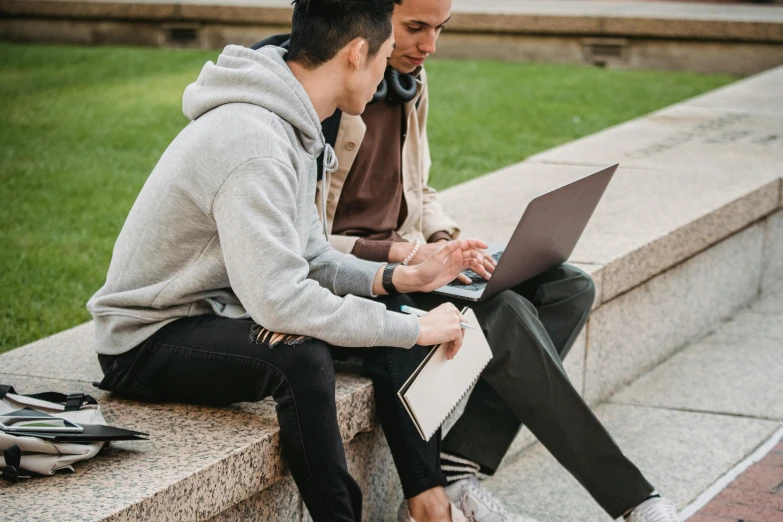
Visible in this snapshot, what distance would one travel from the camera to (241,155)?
2504 mm

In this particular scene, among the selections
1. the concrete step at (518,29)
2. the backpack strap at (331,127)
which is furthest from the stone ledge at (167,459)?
the concrete step at (518,29)

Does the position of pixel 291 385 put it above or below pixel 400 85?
below

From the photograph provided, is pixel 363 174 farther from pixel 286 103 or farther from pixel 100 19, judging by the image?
pixel 100 19

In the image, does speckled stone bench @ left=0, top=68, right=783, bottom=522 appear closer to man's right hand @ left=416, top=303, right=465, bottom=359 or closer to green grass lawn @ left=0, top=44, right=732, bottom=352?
man's right hand @ left=416, top=303, right=465, bottom=359

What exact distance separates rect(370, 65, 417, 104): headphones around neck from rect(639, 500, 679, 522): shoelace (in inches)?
57.8

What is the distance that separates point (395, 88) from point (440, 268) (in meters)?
0.74

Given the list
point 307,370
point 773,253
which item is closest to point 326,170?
point 307,370

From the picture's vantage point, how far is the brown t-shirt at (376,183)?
3.50 m

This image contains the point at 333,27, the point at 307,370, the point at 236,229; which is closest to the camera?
the point at 236,229

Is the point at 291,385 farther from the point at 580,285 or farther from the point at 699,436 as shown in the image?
the point at 699,436

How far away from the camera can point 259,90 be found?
267 cm

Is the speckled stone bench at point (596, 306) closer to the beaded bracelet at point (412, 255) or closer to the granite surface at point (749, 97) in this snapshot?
the granite surface at point (749, 97)

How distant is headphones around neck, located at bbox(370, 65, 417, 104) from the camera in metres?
3.50

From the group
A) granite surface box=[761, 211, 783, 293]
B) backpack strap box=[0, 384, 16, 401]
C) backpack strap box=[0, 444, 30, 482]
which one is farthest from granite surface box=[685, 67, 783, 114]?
backpack strap box=[0, 444, 30, 482]
